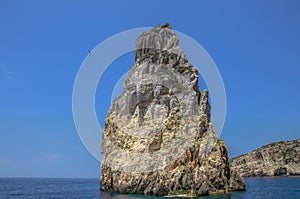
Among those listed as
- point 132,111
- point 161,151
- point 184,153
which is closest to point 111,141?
point 132,111

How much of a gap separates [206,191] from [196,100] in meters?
27.9

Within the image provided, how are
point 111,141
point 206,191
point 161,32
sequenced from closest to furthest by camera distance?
point 206,191
point 111,141
point 161,32

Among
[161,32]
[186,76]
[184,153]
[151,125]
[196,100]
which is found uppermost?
[161,32]

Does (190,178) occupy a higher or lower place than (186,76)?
lower

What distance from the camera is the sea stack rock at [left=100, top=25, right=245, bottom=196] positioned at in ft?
235

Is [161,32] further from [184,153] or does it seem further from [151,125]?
[184,153]

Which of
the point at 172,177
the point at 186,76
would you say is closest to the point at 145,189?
the point at 172,177

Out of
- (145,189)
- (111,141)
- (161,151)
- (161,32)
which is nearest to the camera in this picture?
→ (145,189)

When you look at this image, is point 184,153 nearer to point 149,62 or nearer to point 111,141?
point 111,141

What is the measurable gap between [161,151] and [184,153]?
5.78 m

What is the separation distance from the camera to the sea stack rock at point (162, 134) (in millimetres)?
71688

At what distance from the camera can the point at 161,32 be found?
107000 mm

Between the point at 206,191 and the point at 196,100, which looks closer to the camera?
the point at 206,191

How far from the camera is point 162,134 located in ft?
264
